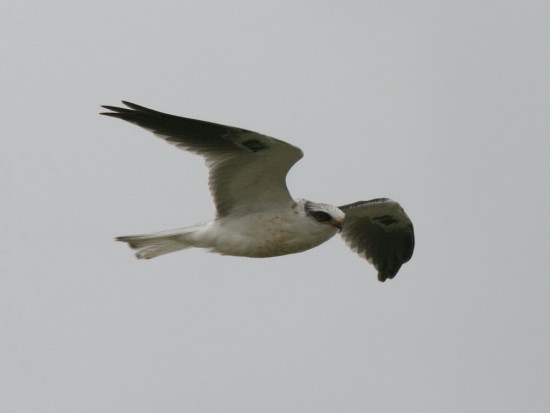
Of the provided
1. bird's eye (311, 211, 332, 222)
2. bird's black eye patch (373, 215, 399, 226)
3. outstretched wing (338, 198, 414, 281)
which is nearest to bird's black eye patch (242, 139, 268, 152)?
bird's eye (311, 211, 332, 222)

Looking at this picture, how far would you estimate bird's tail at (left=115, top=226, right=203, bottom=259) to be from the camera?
418 inches

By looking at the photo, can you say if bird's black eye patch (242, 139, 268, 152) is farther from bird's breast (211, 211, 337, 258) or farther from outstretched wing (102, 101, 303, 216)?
bird's breast (211, 211, 337, 258)

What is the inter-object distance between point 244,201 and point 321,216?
29.7 inches

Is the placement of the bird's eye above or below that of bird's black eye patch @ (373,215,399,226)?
below

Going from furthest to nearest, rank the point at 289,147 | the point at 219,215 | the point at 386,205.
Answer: the point at 386,205, the point at 219,215, the point at 289,147

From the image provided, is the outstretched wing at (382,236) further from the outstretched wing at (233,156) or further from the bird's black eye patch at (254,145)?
the bird's black eye patch at (254,145)

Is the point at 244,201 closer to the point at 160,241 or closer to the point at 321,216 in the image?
the point at 321,216

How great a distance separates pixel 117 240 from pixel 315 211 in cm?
205

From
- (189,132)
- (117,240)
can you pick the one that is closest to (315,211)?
(189,132)

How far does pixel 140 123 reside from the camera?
9.91 meters

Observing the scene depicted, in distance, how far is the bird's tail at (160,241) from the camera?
1062 cm

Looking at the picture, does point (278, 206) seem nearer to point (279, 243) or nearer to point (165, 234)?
point (279, 243)

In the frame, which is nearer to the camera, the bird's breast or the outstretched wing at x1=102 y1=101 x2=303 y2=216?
the outstretched wing at x1=102 y1=101 x2=303 y2=216

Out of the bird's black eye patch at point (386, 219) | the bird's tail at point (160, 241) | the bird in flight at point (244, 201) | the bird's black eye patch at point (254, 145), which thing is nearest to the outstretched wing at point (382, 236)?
the bird's black eye patch at point (386, 219)
